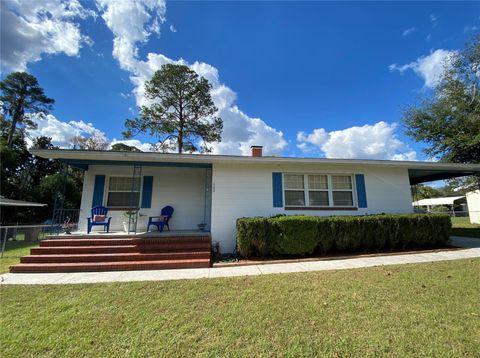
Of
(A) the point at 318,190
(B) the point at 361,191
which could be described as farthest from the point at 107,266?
(B) the point at 361,191

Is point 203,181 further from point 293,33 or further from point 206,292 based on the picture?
point 293,33

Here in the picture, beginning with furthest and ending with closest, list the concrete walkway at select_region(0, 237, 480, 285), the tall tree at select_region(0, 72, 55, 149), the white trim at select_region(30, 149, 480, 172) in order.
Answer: the tall tree at select_region(0, 72, 55, 149), the white trim at select_region(30, 149, 480, 172), the concrete walkway at select_region(0, 237, 480, 285)

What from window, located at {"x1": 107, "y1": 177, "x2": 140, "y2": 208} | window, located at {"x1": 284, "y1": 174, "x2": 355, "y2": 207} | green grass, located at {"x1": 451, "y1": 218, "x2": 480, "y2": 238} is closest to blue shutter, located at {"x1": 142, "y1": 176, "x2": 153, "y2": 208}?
window, located at {"x1": 107, "y1": 177, "x2": 140, "y2": 208}

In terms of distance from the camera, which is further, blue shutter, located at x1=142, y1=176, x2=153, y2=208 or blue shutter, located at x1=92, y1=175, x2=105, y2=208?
blue shutter, located at x1=142, y1=176, x2=153, y2=208

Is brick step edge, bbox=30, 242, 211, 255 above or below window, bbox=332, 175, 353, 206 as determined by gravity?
below

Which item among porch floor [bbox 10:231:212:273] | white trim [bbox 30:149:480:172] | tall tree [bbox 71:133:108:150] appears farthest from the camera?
tall tree [bbox 71:133:108:150]

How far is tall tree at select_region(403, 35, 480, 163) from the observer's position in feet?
44.0

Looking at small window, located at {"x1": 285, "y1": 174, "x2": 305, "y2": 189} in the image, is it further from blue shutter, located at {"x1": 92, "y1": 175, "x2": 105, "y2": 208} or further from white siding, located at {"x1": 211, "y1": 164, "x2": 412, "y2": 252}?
blue shutter, located at {"x1": 92, "y1": 175, "x2": 105, "y2": 208}

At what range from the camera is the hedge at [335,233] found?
6695 millimetres

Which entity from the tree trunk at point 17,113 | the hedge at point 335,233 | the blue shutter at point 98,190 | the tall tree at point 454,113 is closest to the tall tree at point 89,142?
the tree trunk at point 17,113

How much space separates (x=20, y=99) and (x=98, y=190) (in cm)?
2325

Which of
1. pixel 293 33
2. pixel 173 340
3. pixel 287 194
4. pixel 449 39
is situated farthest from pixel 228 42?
pixel 449 39

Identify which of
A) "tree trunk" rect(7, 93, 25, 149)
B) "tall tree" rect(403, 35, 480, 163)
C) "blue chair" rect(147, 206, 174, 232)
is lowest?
"blue chair" rect(147, 206, 174, 232)

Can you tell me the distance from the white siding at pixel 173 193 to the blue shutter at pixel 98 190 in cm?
13
